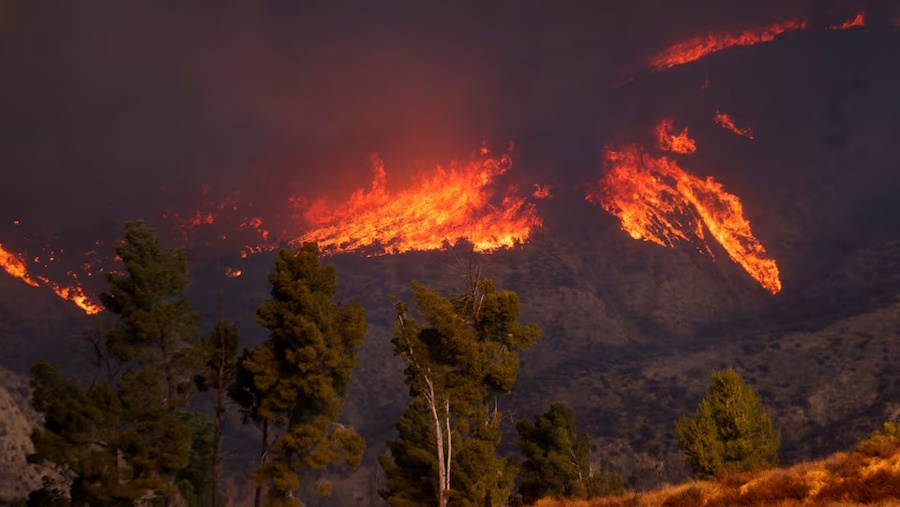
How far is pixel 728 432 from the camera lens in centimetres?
3578

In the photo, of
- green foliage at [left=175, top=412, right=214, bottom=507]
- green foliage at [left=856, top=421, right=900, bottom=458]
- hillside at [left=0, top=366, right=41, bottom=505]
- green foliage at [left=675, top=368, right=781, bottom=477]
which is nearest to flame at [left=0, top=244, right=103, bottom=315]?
hillside at [left=0, top=366, right=41, bottom=505]

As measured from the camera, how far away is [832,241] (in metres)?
166

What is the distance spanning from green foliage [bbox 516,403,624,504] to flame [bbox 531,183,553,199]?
497ft

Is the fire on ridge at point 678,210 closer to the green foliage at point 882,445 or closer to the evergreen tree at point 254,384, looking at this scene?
the green foliage at point 882,445

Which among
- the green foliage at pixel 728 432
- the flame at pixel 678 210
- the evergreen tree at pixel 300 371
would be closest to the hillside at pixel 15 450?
the evergreen tree at pixel 300 371

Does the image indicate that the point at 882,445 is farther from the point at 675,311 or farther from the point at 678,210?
the point at 678,210

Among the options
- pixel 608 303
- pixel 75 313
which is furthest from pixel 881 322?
pixel 75 313

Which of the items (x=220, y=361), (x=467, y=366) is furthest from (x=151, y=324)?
(x=467, y=366)

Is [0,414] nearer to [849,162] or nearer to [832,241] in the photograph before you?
[832,241]

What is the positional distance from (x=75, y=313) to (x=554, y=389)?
146002 mm

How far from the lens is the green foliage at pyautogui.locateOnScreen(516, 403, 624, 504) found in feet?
143

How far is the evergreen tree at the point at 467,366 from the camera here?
87.5 ft

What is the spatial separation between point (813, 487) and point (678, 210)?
570 feet

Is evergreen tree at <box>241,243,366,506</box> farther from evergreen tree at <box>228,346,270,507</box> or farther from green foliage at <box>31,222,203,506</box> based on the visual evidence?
green foliage at <box>31,222,203,506</box>
